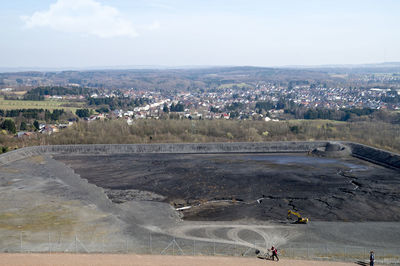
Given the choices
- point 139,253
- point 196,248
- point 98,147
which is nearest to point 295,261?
point 196,248

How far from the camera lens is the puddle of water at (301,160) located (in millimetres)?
40766

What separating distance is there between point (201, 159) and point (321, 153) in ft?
45.8

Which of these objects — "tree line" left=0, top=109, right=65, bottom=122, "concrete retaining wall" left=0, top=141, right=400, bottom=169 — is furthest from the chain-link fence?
"tree line" left=0, top=109, right=65, bottom=122

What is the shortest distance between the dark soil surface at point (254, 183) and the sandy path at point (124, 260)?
19.6 ft

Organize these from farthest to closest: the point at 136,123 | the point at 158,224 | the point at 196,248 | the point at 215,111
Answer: the point at 215,111 < the point at 136,123 < the point at 158,224 < the point at 196,248

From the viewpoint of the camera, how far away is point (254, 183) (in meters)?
33.2

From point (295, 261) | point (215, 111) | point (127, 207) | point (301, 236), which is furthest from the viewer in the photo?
point (215, 111)

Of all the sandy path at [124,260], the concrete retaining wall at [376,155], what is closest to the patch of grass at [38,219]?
the sandy path at [124,260]

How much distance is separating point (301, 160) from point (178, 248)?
26301mm

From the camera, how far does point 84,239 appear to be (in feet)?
68.7

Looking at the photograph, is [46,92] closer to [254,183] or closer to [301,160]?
[301,160]

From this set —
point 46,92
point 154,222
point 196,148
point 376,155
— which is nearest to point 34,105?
point 46,92

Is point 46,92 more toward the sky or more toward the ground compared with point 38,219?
more toward the sky

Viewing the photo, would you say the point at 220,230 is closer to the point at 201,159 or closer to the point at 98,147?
the point at 201,159
